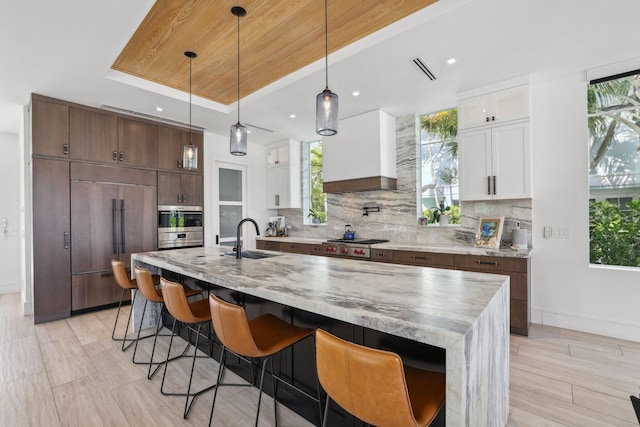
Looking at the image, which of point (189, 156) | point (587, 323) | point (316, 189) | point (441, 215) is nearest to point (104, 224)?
point (189, 156)

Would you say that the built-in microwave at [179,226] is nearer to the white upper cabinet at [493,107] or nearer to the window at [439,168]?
the window at [439,168]

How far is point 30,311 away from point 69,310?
647 millimetres

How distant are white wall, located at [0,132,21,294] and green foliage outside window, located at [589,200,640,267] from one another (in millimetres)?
8206

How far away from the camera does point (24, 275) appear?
13.4 ft

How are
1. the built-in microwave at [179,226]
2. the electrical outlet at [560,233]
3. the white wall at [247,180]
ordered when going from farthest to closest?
the white wall at [247,180], the built-in microwave at [179,226], the electrical outlet at [560,233]

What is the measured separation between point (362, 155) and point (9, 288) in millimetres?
6260

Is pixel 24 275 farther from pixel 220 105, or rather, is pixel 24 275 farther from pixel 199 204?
pixel 220 105

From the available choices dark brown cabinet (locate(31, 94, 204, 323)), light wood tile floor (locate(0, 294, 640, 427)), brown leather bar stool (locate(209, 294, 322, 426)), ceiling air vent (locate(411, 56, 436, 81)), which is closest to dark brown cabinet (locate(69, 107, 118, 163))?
dark brown cabinet (locate(31, 94, 204, 323))

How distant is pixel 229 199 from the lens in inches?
225

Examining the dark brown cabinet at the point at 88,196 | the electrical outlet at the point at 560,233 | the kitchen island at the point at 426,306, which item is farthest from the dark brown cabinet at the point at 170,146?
the electrical outlet at the point at 560,233

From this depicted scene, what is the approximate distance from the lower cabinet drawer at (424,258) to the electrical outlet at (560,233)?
1.15m

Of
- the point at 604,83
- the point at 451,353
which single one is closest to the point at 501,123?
the point at 604,83

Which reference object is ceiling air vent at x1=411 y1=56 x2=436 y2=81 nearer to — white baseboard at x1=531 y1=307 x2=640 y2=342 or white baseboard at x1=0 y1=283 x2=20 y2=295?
white baseboard at x1=531 y1=307 x2=640 y2=342

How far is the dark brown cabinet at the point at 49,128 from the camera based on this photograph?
141 inches
